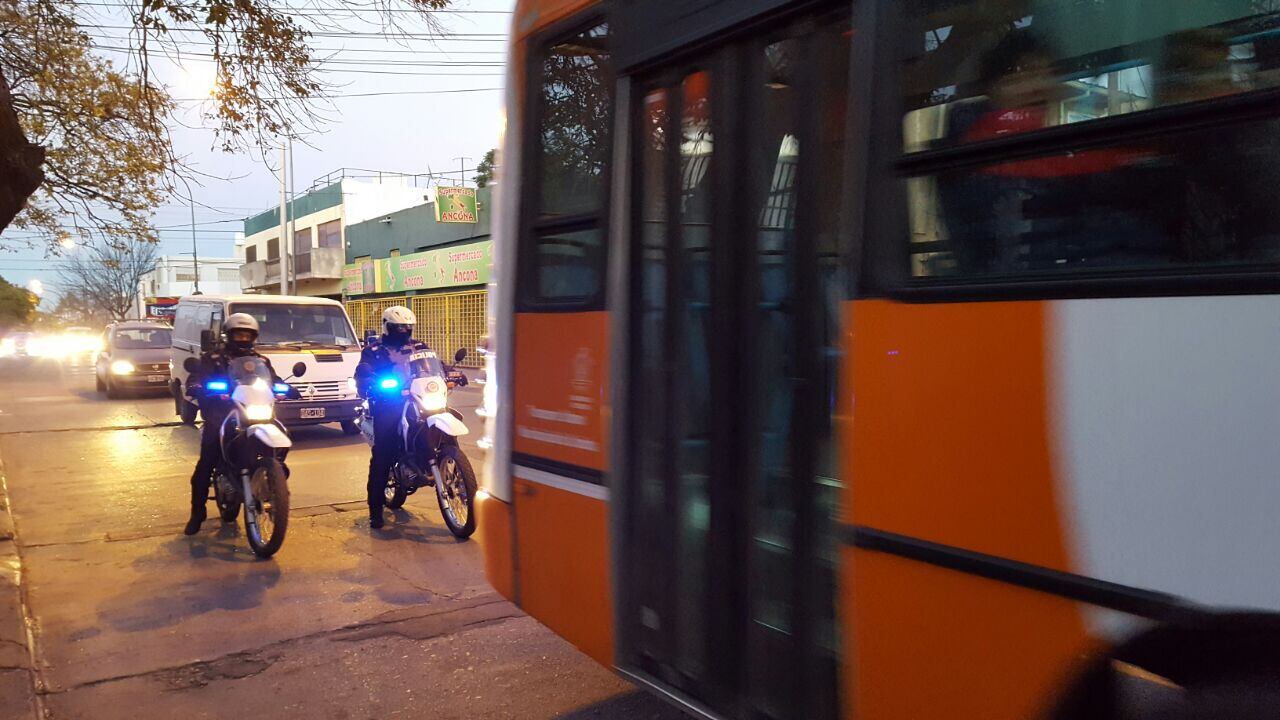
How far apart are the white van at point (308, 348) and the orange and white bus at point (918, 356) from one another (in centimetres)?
975

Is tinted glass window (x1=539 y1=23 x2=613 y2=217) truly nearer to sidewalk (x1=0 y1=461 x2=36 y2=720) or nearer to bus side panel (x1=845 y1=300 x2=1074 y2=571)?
bus side panel (x1=845 y1=300 x2=1074 y2=571)

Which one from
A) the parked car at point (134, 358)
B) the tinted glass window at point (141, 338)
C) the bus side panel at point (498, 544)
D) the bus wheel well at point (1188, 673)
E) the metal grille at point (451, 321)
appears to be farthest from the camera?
the metal grille at point (451, 321)

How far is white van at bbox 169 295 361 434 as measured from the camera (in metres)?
12.5

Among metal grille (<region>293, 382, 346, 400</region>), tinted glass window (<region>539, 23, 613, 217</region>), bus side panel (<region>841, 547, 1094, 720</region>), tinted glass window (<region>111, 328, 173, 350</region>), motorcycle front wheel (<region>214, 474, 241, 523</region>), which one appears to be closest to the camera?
bus side panel (<region>841, 547, 1094, 720</region>)

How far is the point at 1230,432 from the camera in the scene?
5.42ft

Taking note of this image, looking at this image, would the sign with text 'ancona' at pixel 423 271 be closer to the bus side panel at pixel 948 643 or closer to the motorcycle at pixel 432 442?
the motorcycle at pixel 432 442

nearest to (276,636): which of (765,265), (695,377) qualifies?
(695,377)

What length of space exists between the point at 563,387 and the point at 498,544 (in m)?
0.88

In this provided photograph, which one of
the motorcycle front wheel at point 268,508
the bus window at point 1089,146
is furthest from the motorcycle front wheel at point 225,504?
the bus window at point 1089,146

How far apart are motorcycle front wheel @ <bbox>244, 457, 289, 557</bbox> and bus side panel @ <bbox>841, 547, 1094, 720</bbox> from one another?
194 inches

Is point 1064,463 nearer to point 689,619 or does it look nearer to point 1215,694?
point 1215,694

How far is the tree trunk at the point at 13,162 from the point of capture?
632 cm

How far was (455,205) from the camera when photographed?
30.5 meters

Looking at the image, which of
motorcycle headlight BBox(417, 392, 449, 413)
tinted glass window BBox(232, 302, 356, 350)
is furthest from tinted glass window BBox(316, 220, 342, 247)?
motorcycle headlight BBox(417, 392, 449, 413)
